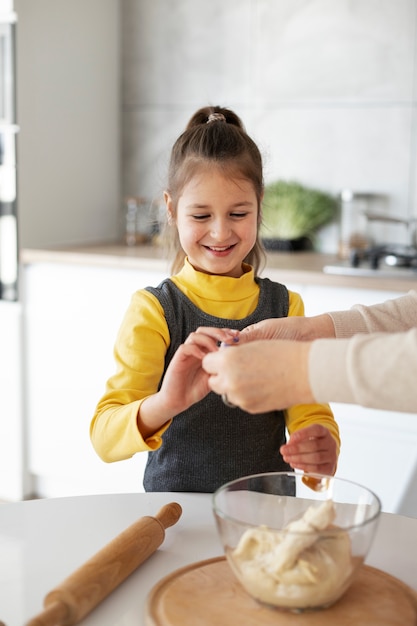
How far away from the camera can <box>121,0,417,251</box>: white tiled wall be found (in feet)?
9.77

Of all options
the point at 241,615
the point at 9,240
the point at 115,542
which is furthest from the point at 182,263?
the point at 9,240

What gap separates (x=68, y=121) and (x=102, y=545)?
7.68ft

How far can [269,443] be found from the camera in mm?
1574

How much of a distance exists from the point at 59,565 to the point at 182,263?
80 cm

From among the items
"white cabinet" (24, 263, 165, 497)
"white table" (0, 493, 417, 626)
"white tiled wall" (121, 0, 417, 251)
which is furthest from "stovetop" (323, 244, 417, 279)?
"white table" (0, 493, 417, 626)

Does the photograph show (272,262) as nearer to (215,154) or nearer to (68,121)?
(68,121)

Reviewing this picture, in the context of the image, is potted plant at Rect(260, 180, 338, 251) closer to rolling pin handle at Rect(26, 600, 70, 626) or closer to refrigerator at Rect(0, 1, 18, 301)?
refrigerator at Rect(0, 1, 18, 301)

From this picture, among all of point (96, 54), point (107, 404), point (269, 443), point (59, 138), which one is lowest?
point (269, 443)

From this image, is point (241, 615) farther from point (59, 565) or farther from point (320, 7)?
point (320, 7)

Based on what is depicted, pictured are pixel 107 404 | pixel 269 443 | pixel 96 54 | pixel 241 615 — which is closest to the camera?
pixel 241 615

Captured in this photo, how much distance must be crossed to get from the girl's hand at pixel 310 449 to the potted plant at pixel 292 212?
1.84m

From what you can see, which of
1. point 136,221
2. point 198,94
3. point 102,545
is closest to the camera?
point 102,545

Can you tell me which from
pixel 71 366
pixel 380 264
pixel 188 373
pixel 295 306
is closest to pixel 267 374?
pixel 188 373

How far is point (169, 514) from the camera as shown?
1.16m
